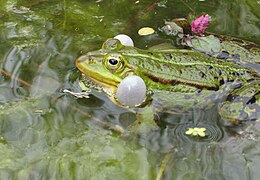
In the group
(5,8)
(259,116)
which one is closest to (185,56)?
(259,116)

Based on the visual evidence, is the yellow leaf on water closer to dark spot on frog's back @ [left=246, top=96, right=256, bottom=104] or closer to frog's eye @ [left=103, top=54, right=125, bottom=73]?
frog's eye @ [left=103, top=54, right=125, bottom=73]

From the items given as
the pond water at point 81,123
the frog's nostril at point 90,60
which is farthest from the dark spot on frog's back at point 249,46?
the frog's nostril at point 90,60

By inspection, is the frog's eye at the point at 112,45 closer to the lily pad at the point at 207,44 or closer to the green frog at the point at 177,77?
the green frog at the point at 177,77

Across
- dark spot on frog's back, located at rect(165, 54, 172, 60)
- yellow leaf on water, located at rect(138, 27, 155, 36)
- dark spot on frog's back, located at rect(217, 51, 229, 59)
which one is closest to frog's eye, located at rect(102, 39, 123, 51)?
dark spot on frog's back, located at rect(165, 54, 172, 60)

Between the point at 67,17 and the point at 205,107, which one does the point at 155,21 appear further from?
the point at 205,107

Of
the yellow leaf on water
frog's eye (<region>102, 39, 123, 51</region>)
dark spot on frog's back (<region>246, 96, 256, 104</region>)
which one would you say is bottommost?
the yellow leaf on water

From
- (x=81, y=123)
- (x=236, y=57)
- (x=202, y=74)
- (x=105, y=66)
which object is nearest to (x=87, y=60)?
(x=105, y=66)

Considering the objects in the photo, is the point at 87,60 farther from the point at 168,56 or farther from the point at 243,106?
the point at 243,106
